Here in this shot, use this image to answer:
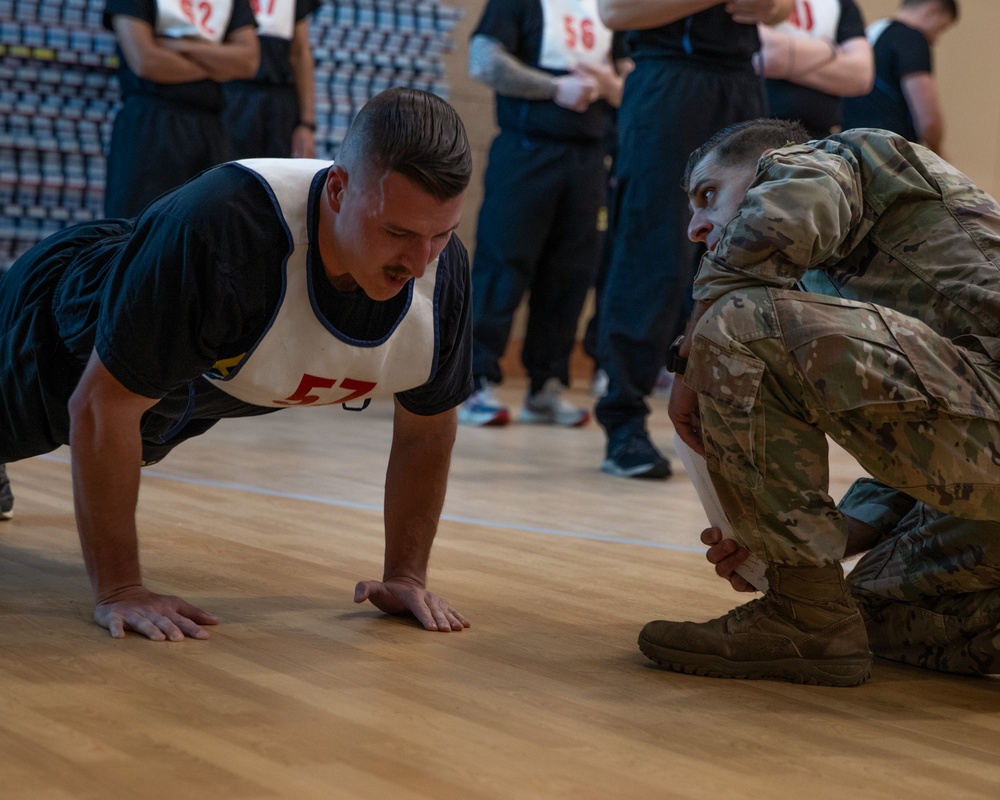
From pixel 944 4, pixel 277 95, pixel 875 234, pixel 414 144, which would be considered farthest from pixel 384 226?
pixel 944 4

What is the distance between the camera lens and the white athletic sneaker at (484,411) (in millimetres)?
4668

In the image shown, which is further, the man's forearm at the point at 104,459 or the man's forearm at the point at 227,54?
the man's forearm at the point at 227,54

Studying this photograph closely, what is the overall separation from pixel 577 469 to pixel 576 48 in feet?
6.00

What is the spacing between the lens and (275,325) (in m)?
1.73

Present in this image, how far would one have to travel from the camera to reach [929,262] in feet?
5.53

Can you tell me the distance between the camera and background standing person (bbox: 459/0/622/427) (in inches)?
186

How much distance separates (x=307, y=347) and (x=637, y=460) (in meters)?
1.91

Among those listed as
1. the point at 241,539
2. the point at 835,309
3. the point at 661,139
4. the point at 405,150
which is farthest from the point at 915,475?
the point at 661,139

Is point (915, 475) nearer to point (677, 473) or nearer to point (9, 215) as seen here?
point (677, 473)

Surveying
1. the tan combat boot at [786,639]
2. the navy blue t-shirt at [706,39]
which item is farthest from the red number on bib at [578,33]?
the tan combat boot at [786,639]

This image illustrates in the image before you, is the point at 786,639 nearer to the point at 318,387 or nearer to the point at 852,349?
the point at 852,349

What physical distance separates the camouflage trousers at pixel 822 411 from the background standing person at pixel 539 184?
3.06 metres

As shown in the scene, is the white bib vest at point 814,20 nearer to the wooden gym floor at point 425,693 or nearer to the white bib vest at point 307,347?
the wooden gym floor at point 425,693

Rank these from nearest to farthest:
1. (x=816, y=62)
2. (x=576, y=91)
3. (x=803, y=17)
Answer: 1. (x=816, y=62)
2. (x=803, y=17)
3. (x=576, y=91)
